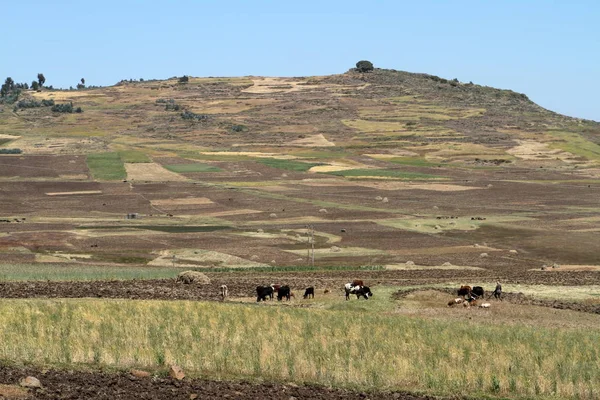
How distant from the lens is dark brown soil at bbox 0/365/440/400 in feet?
72.1

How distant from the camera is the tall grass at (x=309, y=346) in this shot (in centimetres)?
2564

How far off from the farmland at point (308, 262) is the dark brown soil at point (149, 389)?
222 mm

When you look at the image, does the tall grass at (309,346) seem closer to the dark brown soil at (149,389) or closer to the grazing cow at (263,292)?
the dark brown soil at (149,389)

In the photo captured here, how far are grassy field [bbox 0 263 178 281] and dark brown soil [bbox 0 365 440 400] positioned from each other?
28.6 m

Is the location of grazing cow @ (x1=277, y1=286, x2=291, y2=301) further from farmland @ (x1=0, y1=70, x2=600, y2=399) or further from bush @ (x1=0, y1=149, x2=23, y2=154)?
bush @ (x1=0, y1=149, x2=23, y2=154)

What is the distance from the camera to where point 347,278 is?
2360 inches

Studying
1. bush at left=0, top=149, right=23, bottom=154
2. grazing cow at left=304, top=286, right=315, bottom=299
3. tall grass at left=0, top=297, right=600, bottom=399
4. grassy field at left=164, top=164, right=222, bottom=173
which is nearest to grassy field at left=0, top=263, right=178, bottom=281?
grazing cow at left=304, top=286, right=315, bottom=299

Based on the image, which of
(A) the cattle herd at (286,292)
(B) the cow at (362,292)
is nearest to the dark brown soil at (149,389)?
(A) the cattle herd at (286,292)

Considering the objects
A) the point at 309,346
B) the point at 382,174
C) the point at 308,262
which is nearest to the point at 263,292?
the point at 309,346

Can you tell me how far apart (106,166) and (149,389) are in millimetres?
144743

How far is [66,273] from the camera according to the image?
56.0 m

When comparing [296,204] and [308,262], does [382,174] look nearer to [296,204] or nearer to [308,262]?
[296,204]

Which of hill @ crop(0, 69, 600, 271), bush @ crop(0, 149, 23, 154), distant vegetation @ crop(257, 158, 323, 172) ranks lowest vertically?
hill @ crop(0, 69, 600, 271)

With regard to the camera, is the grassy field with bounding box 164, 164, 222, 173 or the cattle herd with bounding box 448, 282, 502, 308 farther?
the grassy field with bounding box 164, 164, 222, 173
